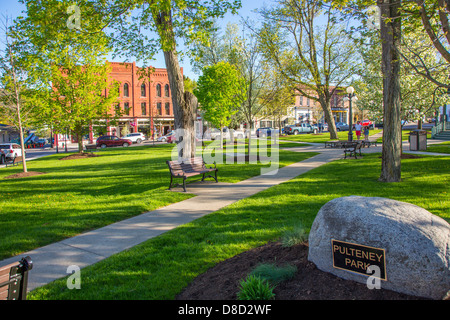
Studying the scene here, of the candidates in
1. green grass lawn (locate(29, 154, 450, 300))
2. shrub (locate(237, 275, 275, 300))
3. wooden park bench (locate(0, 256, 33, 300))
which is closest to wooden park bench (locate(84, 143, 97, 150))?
green grass lawn (locate(29, 154, 450, 300))

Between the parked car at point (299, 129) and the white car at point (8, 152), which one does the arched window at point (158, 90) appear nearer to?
the parked car at point (299, 129)

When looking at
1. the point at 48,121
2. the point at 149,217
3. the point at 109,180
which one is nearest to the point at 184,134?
the point at 109,180

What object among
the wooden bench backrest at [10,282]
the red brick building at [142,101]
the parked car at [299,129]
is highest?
the red brick building at [142,101]

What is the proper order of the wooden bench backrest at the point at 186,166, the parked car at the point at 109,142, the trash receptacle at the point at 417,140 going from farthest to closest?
the parked car at the point at 109,142 → the trash receptacle at the point at 417,140 → the wooden bench backrest at the point at 186,166

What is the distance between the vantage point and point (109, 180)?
500 inches

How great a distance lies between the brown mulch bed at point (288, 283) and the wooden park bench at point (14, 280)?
1.60 meters

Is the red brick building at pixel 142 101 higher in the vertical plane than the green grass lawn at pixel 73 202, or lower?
higher

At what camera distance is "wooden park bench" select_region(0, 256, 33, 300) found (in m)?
2.59

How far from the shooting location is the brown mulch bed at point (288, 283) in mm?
3314

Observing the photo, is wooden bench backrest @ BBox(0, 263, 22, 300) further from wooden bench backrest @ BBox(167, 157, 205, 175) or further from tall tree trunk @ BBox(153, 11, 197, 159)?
tall tree trunk @ BBox(153, 11, 197, 159)

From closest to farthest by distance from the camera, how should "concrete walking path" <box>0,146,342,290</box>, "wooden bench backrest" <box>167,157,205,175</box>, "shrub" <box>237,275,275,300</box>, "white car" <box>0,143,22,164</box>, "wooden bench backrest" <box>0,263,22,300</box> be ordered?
"wooden bench backrest" <box>0,263,22,300</box> → "shrub" <box>237,275,275,300</box> → "concrete walking path" <box>0,146,342,290</box> → "wooden bench backrest" <box>167,157,205,175</box> → "white car" <box>0,143,22,164</box>

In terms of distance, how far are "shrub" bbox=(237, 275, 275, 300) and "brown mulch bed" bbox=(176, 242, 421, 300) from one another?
0.39ft

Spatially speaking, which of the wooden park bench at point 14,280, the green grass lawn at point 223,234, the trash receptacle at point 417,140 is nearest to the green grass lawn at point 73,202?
the green grass lawn at point 223,234
